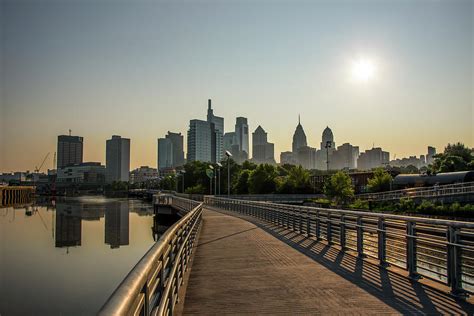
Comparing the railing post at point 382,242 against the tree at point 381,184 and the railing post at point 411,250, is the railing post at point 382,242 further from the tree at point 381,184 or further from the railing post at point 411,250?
the tree at point 381,184

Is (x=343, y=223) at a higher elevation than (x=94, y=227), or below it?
higher

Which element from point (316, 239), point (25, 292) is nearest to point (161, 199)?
point (25, 292)

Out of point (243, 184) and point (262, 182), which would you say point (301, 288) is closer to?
point (262, 182)

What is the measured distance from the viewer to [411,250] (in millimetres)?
8977

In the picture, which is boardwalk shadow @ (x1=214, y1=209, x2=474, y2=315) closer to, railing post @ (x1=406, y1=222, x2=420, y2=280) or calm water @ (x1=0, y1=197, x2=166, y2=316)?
railing post @ (x1=406, y1=222, x2=420, y2=280)

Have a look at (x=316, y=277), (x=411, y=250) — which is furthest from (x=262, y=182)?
(x=411, y=250)

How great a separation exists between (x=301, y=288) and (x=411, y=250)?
262cm

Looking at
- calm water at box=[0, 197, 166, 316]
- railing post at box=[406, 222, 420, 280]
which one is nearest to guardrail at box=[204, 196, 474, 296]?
railing post at box=[406, 222, 420, 280]

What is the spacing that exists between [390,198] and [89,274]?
39.5 metres

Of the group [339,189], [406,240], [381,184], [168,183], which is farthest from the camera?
[168,183]

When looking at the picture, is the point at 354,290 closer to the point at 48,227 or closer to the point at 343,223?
the point at 343,223

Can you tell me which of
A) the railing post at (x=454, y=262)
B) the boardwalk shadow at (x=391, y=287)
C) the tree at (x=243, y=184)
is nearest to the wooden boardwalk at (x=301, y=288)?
the boardwalk shadow at (x=391, y=287)

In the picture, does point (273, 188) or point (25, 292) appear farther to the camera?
point (273, 188)

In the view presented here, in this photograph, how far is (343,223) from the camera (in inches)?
520
